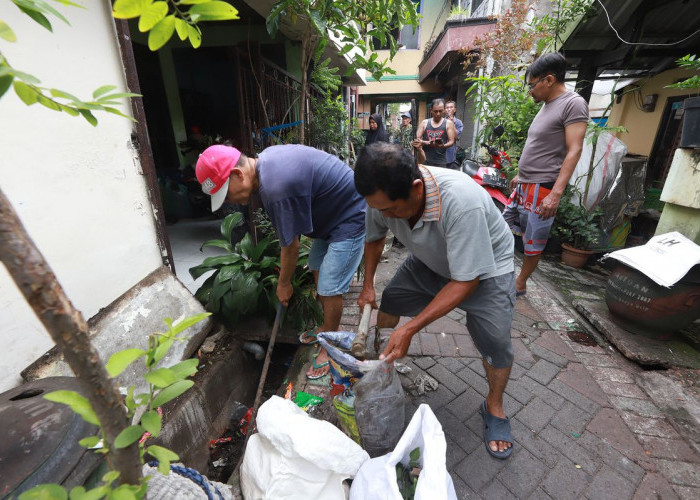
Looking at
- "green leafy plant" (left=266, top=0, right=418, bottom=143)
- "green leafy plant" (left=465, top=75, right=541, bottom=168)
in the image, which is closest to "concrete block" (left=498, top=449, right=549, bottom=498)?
"green leafy plant" (left=266, top=0, right=418, bottom=143)

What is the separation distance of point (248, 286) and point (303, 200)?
1008 mm

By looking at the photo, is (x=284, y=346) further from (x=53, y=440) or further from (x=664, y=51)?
(x=664, y=51)

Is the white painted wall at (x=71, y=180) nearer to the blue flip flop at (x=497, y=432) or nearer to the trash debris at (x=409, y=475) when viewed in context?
the trash debris at (x=409, y=475)

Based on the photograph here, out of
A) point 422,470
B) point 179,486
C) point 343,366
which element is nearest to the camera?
point 179,486

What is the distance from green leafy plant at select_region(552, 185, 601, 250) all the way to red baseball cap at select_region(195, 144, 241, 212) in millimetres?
4189

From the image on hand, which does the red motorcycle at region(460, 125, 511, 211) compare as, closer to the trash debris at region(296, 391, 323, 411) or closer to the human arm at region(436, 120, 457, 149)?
the human arm at region(436, 120, 457, 149)

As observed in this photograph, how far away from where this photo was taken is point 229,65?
5.86 metres

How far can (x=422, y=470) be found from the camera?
1335 mm

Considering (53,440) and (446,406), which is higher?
(53,440)

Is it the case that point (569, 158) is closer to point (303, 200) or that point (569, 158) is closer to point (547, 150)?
point (547, 150)

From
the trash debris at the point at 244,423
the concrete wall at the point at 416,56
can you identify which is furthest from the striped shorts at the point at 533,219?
the concrete wall at the point at 416,56

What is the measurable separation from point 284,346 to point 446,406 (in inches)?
69.0

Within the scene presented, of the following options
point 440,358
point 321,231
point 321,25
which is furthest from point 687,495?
point 321,25

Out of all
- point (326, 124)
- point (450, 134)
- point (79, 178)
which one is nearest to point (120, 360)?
point (79, 178)
